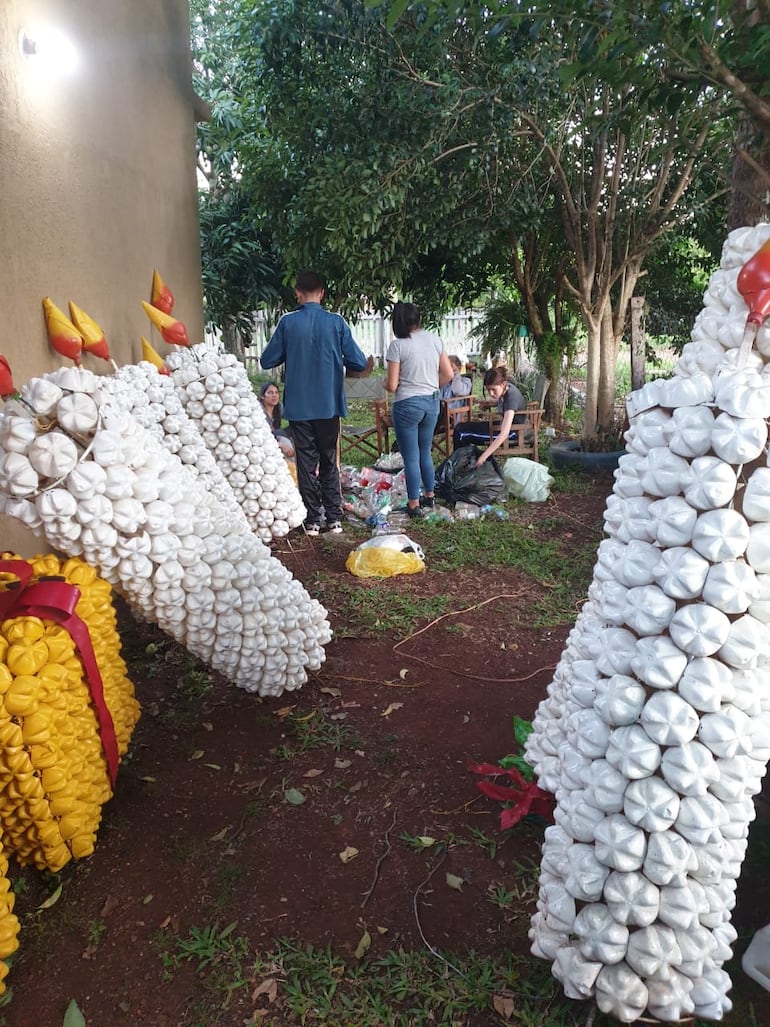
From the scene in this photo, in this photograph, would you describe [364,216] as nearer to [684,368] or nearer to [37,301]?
[37,301]

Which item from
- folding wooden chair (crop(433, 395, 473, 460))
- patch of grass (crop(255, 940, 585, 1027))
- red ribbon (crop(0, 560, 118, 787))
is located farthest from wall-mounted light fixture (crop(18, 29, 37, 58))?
folding wooden chair (crop(433, 395, 473, 460))

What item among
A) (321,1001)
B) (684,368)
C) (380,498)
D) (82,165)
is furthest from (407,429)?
(321,1001)

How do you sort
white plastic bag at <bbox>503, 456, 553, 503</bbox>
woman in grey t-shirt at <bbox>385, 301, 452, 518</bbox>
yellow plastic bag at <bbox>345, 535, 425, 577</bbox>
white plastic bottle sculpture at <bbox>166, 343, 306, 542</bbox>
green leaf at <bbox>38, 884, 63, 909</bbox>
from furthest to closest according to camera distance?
white plastic bag at <bbox>503, 456, 553, 503</bbox>, woman in grey t-shirt at <bbox>385, 301, 452, 518</bbox>, yellow plastic bag at <bbox>345, 535, 425, 577</bbox>, white plastic bottle sculpture at <bbox>166, 343, 306, 542</bbox>, green leaf at <bbox>38, 884, 63, 909</bbox>

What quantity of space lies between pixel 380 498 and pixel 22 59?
373 centimetres

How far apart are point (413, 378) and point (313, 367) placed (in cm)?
81

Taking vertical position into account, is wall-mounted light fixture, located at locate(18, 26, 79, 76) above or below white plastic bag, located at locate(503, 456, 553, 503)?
above

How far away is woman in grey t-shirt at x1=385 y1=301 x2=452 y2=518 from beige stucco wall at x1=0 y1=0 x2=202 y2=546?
1460mm

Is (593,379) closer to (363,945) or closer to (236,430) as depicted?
(236,430)

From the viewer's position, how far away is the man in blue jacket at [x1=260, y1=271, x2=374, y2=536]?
4965 millimetres

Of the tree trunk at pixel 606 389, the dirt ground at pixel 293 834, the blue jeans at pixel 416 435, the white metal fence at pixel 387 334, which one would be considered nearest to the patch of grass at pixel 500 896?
the dirt ground at pixel 293 834

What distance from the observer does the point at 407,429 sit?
558 centimetres

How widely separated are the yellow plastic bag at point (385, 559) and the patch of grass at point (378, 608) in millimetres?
152

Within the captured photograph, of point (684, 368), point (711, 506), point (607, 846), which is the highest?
point (684, 368)

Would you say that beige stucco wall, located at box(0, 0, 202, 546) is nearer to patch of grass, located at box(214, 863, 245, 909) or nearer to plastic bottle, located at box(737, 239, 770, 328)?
patch of grass, located at box(214, 863, 245, 909)
